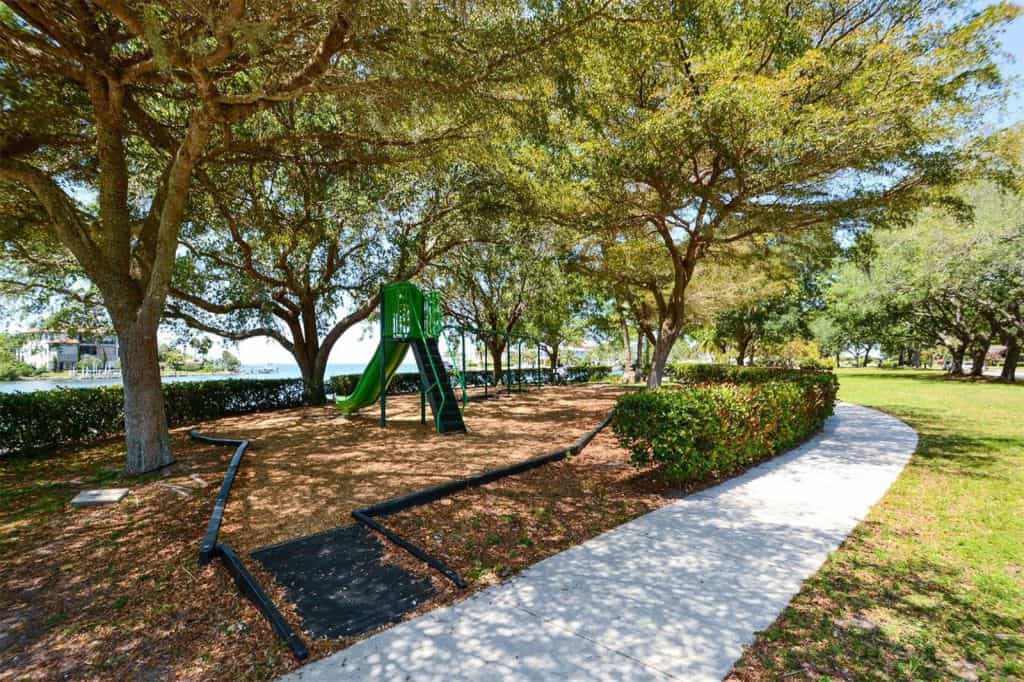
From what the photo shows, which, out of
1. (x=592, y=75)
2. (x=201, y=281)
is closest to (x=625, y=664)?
(x=592, y=75)

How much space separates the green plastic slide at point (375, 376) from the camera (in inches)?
420

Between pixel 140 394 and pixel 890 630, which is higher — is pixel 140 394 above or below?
above

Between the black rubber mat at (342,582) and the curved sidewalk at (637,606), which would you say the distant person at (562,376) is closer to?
the curved sidewalk at (637,606)

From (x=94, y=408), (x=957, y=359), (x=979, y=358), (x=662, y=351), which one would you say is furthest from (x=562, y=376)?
(x=957, y=359)

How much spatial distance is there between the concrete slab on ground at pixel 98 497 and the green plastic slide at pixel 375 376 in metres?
5.51

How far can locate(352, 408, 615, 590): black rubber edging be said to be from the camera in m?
3.71

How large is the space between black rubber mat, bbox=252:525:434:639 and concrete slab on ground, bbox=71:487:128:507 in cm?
285

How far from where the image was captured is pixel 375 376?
11203 mm

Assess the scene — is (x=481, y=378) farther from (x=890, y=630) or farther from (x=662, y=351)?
(x=890, y=630)

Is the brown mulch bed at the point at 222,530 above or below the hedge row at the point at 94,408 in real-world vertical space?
below

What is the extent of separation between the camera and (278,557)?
3.85m

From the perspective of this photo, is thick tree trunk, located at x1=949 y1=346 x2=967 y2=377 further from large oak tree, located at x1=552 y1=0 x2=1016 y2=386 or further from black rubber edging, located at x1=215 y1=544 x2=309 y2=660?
black rubber edging, located at x1=215 y1=544 x2=309 y2=660

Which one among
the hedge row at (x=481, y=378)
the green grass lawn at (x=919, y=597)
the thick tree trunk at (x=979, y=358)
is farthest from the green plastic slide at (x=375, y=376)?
the thick tree trunk at (x=979, y=358)

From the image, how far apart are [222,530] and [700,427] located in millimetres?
5481
